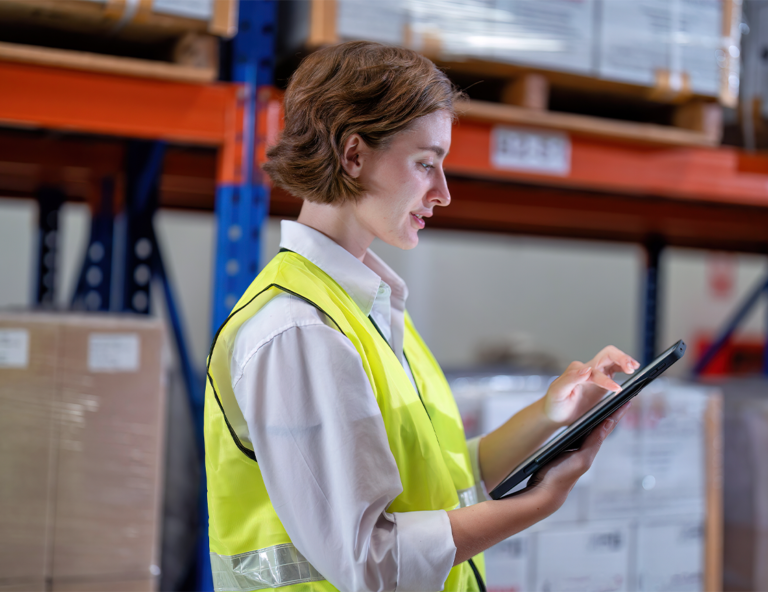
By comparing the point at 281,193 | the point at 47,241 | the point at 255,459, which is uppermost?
the point at 281,193

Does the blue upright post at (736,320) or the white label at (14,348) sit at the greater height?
the white label at (14,348)

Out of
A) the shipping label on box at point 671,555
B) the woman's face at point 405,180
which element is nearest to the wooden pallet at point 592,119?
the woman's face at point 405,180

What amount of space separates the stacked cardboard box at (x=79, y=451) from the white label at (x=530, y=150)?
1.12 m

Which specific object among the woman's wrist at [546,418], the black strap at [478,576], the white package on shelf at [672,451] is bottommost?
the white package on shelf at [672,451]

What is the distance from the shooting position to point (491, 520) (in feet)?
3.39

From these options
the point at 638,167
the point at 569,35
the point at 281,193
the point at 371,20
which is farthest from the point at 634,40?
the point at 281,193

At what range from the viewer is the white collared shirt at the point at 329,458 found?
94 cm

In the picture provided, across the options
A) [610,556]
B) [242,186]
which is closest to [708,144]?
[610,556]

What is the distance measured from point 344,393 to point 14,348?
1166mm

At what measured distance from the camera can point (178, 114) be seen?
1867 mm

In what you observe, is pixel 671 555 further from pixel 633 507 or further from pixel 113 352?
pixel 113 352

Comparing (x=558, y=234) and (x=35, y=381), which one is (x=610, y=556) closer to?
(x=35, y=381)

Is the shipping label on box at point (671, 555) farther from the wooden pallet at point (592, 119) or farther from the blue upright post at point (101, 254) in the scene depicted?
the blue upright post at point (101, 254)

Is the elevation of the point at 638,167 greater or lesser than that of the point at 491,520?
greater
